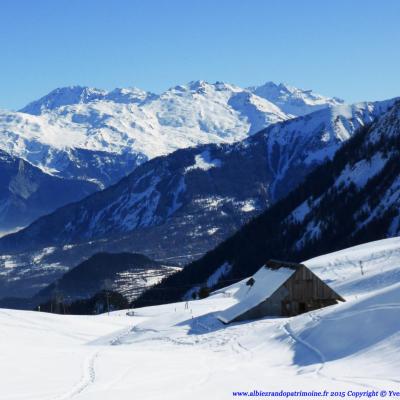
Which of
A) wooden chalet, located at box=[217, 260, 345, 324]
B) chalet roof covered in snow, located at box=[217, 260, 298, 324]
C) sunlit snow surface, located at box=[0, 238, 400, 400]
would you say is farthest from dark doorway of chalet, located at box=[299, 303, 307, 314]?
sunlit snow surface, located at box=[0, 238, 400, 400]

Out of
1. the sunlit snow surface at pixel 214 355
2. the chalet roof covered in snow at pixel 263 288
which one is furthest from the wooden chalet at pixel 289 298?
the sunlit snow surface at pixel 214 355

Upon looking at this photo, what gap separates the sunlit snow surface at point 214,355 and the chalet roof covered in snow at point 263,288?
207 cm

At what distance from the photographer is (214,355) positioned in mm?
59719

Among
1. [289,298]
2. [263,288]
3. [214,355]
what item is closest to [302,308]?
[289,298]

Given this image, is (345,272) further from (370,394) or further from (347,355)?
(370,394)

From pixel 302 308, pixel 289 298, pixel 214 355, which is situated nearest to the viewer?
pixel 214 355

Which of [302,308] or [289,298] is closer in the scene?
[302,308]

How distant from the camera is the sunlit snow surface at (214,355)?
132ft

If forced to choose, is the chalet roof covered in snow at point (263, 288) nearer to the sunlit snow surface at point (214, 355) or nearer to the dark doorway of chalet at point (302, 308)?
the sunlit snow surface at point (214, 355)

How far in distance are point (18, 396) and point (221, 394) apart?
10.4 metres

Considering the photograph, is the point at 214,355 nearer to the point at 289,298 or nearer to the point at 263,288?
the point at 289,298

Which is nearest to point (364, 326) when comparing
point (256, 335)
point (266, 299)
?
point (256, 335)

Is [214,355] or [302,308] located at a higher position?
[302,308]

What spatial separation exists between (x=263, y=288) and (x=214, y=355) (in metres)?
28.8
